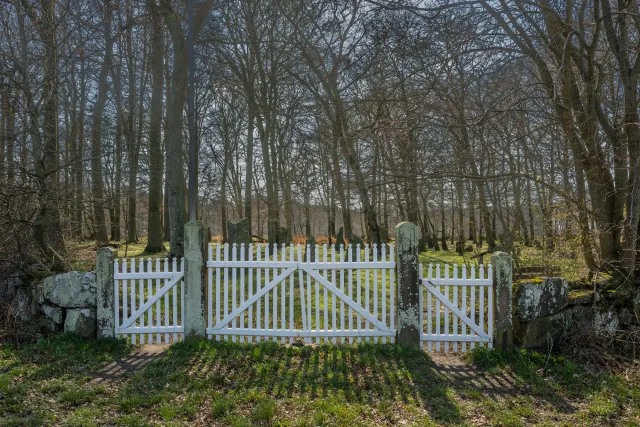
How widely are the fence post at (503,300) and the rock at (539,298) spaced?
145 mm

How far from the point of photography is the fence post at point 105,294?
5.71 m

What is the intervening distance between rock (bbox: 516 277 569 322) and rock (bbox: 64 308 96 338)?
5925 millimetres

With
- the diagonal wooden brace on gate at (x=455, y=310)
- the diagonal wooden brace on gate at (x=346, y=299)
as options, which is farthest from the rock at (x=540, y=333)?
the diagonal wooden brace on gate at (x=346, y=299)

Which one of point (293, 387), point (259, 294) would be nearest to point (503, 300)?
point (293, 387)

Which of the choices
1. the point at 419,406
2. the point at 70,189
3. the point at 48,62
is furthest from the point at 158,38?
the point at 419,406

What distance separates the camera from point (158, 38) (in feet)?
44.0

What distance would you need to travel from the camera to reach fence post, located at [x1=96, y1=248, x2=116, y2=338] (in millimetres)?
5715

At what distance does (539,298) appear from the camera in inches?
214

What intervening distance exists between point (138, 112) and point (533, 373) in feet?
67.2

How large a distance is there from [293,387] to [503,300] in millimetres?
2985

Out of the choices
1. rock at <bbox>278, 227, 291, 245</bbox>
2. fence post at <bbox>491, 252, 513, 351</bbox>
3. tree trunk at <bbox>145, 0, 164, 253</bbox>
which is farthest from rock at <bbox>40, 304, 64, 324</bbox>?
rock at <bbox>278, 227, 291, 245</bbox>

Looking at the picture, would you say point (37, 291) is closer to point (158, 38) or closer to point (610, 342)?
point (610, 342)

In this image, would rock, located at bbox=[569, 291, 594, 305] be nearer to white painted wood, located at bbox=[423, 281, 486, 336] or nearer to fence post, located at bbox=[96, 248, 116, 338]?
white painted wood, located at bbox=[423, 281, 486, 336]

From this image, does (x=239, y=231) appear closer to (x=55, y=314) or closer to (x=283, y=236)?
(x=283, y=236)
